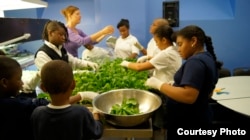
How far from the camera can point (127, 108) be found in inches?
50.5

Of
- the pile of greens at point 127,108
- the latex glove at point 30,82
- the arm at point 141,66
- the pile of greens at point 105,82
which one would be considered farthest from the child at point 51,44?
the pile of greens at point 127,108

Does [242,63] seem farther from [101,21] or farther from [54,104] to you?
[54,104]

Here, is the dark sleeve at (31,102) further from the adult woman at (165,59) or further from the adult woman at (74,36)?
the adult woman at (74,36)

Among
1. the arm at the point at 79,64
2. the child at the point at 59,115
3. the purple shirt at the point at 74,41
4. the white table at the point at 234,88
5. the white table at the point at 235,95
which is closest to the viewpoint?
the child at the point at 59,115

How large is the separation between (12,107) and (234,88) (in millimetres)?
2319

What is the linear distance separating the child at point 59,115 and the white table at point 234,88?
1594 mm

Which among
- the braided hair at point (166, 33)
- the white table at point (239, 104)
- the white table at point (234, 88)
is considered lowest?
the white table at point (234, 88)

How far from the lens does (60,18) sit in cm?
482

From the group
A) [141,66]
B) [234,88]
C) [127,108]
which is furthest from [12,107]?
[234,88]

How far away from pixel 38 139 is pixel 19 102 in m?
0.20

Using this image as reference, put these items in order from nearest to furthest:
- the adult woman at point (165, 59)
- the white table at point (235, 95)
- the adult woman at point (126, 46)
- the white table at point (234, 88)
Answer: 1. the adult woman at point (165, 59)
2. the white table at point (235, 95)
3. the white table at point (234, 88)
4. the adult woman at point (126, 46)

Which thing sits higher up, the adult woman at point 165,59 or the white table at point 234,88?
the adult woman at point 165,59

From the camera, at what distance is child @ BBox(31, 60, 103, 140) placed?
1.02 meters

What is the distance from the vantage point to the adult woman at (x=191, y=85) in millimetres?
1289
